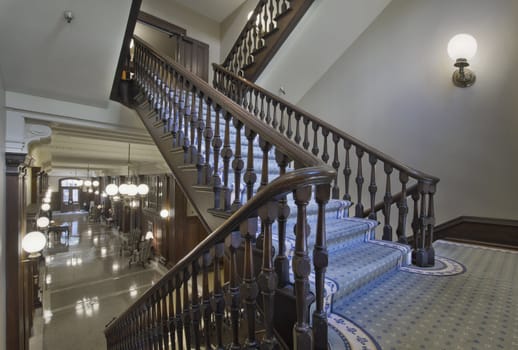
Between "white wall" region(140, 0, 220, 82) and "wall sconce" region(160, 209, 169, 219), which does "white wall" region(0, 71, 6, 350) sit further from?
"wall sconce" region(160, 209, 169, 219)

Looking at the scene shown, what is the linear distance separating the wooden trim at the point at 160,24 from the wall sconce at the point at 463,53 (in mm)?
4545

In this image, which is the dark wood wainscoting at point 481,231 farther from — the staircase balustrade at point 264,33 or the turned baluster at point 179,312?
the staircase balustrade at point 264,33

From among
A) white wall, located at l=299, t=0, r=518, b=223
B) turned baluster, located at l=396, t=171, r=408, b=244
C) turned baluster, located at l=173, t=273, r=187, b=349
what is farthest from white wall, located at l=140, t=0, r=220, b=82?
turned baluster, located at l=173, t=273, r=187, b=349

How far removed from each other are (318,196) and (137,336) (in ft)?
6.64

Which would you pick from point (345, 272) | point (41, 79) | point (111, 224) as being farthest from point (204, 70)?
point (111, 224)

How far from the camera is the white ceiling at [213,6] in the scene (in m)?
5.20

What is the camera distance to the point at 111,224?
41.3 feet

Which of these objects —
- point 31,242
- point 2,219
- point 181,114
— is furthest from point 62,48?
point 31,242

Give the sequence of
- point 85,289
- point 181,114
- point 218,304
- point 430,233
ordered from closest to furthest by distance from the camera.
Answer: point 218,304
point 430,233
point 181,114
point 85,289

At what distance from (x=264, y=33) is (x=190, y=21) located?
247cm

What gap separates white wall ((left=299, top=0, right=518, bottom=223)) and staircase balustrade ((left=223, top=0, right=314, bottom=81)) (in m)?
0.93

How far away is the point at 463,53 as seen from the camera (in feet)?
8.30

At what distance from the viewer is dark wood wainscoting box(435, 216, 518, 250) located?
2.42 m

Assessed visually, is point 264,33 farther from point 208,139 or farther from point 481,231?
point 481,231
